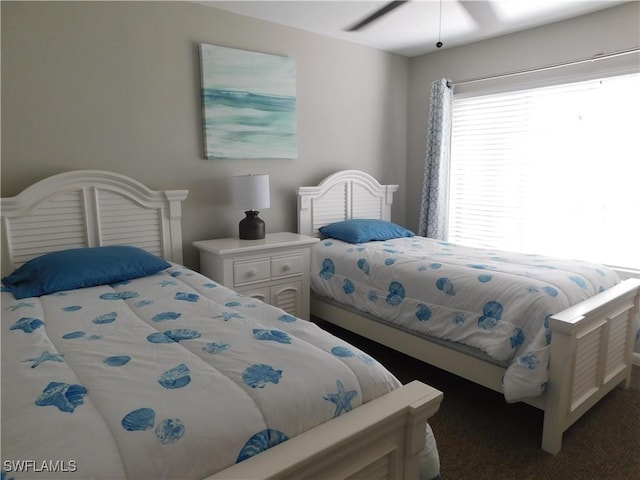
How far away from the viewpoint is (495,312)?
215cm

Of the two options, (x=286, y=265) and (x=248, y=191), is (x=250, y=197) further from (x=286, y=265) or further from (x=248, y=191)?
(x=286, y=265)

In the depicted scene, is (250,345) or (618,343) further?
(618,343)

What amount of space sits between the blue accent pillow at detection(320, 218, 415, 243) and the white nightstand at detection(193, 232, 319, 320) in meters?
0.37

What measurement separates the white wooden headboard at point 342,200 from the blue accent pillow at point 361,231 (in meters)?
0.14

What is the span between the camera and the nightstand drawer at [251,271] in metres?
2.71

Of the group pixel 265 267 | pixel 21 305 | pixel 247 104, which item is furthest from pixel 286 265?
pixel 21 305

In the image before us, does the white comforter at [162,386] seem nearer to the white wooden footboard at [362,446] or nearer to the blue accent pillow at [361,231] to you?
the white wooden footboard at [362,446]

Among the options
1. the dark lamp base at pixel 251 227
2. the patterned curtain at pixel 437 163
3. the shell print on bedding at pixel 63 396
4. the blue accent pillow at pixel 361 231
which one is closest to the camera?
the shell print on bedding at pixel 63 396

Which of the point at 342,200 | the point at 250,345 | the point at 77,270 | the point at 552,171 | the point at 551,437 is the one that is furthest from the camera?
the point at 342,200

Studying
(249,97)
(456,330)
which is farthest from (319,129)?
(456,330)

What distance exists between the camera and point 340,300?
2.98m

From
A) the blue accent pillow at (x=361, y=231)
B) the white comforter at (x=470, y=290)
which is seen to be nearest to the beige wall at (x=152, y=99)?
the blue accent pillow at (x=361, y=231)

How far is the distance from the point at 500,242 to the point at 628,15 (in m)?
1.79

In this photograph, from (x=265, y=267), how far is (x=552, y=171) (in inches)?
91.1
